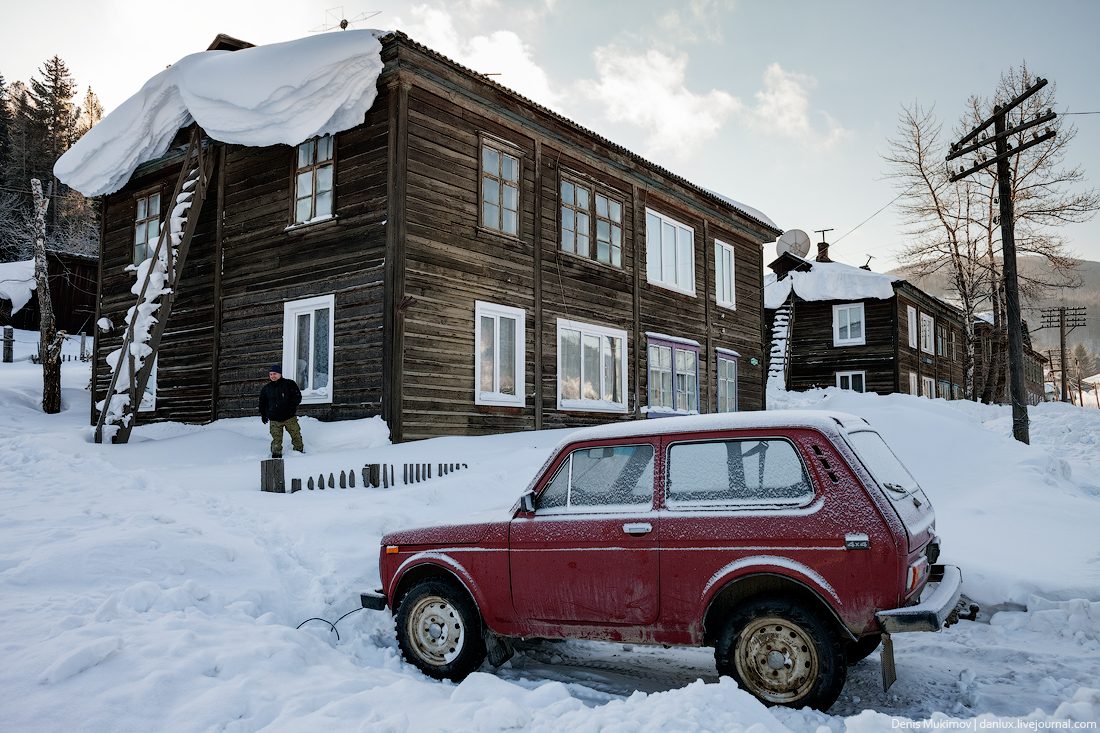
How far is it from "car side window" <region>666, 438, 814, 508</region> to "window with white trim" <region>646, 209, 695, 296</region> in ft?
47.0

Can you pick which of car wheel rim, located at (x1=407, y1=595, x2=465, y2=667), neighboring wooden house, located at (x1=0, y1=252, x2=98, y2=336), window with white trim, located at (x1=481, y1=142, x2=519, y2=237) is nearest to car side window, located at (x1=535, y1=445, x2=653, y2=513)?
car wheel rim, located at (x1=407, y1=595, x2=465, y2=667)

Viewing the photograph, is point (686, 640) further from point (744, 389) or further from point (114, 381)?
point (744, 389)

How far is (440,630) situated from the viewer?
485cm

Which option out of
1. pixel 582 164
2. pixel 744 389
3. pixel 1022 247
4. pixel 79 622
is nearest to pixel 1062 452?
Result: pixel 744 389

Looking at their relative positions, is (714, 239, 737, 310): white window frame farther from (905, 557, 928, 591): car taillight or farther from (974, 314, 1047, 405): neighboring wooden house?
(974, 314, 1047, 405): neighboring wooden house

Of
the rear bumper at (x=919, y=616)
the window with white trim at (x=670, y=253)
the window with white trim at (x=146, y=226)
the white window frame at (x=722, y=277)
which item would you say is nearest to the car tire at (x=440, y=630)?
the rear bumper at (x=919, y=616)

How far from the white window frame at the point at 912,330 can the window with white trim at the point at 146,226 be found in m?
31.9

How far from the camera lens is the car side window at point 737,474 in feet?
13.2

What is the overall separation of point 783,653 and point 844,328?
33.6 m

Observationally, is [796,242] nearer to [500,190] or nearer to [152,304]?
[500,190]

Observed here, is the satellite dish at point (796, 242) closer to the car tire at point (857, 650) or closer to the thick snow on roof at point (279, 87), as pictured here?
the thick snow on roof at point (279, 87)

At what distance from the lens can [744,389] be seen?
877 inches

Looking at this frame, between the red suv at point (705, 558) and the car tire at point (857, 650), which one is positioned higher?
the red suv at point (705, 558)

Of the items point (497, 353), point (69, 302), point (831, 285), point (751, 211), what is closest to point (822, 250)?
point (831, 285)
